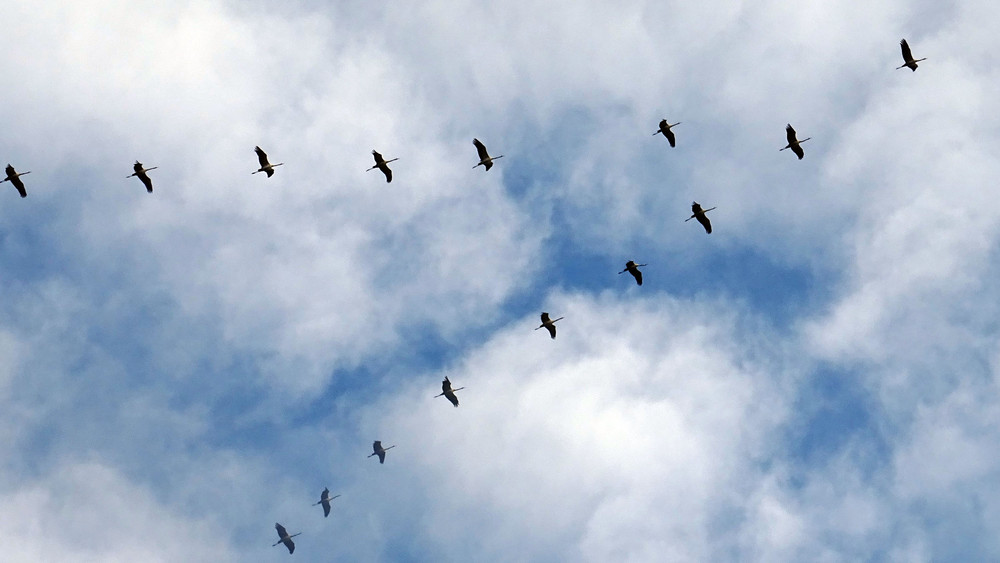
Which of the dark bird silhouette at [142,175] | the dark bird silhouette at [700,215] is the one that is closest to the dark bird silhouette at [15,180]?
the dark bird silhouette at [142,175]

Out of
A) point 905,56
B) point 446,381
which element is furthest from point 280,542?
point 905,56

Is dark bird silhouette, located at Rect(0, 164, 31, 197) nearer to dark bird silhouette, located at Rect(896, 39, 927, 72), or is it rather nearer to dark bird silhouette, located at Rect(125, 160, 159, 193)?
dark bird silhouette, located at Rect(125, 160, 159, 193)

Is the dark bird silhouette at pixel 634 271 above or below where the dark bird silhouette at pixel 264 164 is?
below

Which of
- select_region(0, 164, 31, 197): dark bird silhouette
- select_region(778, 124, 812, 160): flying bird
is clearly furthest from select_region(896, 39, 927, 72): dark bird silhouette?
select_region(0, 164, 31, 197): dark bird silhouette

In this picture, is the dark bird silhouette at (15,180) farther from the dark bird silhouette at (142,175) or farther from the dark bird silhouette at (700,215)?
the dark bird silhouette at (700,215)

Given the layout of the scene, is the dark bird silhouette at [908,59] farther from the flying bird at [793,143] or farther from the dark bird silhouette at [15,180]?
the dark bird silhouette at [15,180]

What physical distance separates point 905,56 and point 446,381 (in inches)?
2444

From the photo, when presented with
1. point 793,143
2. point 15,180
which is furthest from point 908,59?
point 15,180

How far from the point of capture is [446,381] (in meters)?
154

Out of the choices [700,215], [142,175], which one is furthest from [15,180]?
[700,215]

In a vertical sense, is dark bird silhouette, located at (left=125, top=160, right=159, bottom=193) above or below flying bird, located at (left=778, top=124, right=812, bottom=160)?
above

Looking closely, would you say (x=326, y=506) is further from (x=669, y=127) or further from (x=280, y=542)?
(x=669, y=127)

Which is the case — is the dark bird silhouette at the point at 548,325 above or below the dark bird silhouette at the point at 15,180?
below

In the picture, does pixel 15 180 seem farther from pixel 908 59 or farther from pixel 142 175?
pixel 908 59
